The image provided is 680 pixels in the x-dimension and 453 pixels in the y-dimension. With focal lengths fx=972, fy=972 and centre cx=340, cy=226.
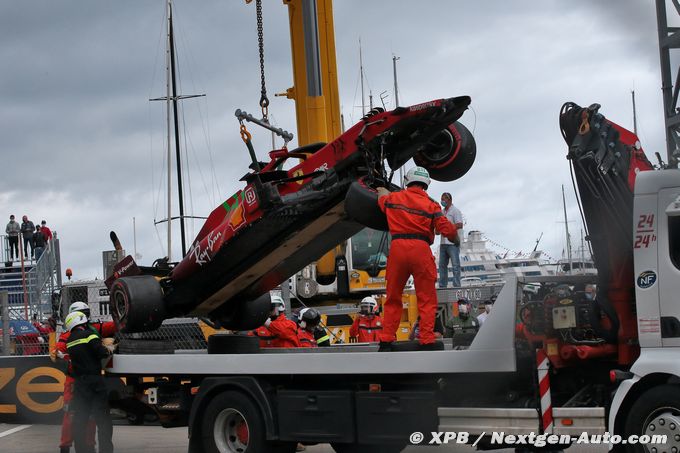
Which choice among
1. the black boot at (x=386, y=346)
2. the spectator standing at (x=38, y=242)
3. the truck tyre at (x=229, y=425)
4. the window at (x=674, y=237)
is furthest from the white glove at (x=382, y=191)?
the spectator standing at (x=38, y=242)

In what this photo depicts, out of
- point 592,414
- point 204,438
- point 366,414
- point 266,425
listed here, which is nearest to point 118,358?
point 204,438

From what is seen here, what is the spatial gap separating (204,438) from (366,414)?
1.99 metres

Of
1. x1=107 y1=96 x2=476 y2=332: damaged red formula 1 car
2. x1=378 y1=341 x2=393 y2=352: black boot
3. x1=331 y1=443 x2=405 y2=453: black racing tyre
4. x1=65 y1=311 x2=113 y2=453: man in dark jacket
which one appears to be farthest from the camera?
x1=65 y1=311 x2=113 y2=453: man in dark jacket

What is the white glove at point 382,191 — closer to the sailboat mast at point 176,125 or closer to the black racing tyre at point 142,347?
the black racing tyre at point 142,347

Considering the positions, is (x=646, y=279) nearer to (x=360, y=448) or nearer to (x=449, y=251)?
(x=360, y=448)

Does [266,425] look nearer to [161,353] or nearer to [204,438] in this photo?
[204,438]

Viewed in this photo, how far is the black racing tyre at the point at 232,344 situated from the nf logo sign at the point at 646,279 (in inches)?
183

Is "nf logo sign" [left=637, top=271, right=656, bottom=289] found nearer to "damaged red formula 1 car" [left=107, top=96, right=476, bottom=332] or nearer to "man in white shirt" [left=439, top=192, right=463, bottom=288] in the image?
"damaged red formula 1 car" [left=107, top=96, right=476, bottom=332]

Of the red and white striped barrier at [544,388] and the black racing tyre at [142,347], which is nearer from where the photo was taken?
the red and white striped barrier at [544,388]

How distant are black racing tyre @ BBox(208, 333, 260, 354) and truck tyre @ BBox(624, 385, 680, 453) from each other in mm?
4619

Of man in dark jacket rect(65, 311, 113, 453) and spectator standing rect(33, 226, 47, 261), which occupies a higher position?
spectator standing rect(33, 226, 47, 261)

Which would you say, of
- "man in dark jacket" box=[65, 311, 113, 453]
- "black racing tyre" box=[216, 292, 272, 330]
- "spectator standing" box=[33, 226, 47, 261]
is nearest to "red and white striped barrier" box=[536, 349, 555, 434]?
"black racing tyre" box=[216, 292, 272, 330]

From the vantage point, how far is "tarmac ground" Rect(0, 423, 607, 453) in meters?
11.2

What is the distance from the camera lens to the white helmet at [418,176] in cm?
892
